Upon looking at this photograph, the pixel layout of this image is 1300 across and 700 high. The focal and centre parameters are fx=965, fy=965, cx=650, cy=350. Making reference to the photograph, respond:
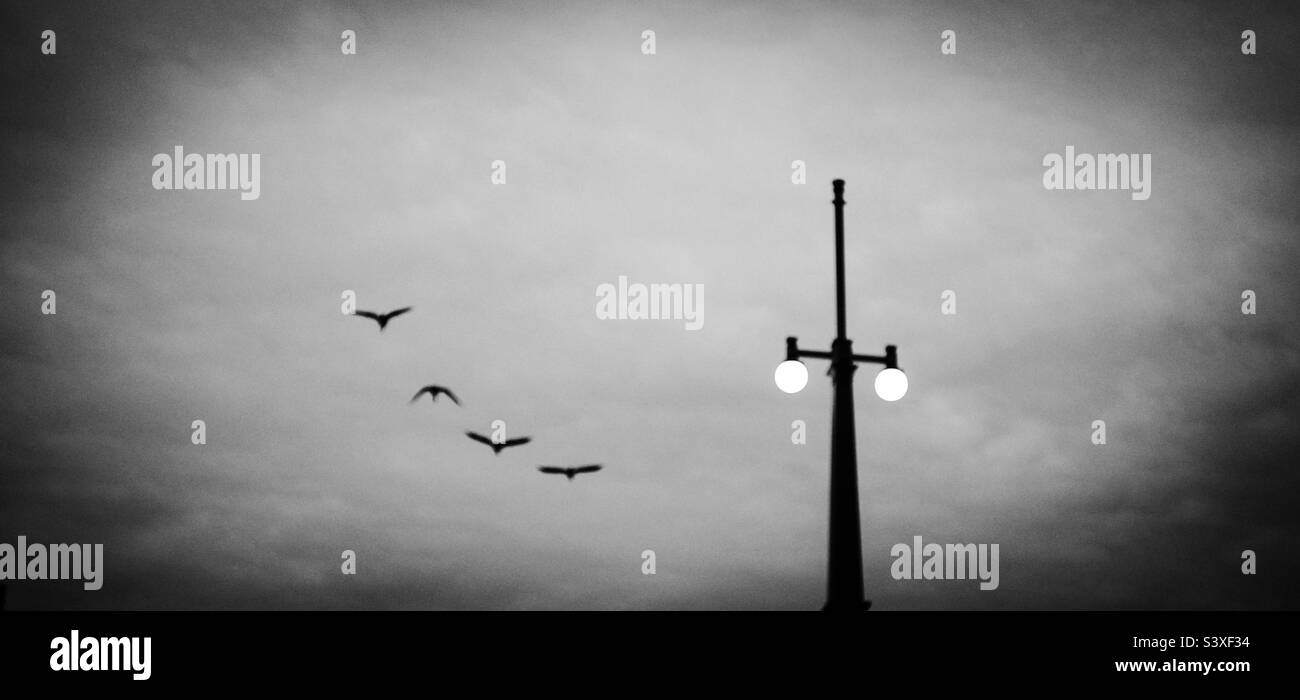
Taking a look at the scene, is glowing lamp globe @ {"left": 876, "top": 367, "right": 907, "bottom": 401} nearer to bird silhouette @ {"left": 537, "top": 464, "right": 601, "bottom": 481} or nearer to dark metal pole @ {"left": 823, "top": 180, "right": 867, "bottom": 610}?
dark metal pole @ {"left": 823, "top": 180, "right": 867, "bottom": 610}

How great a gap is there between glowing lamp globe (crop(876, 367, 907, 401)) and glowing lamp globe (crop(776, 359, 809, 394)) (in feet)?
2.16

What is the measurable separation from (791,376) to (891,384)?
34.0 inches

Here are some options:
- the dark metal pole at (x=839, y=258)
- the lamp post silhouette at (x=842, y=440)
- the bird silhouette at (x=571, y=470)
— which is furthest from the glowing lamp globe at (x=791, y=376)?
the bird silhouette at (x=571, y=470)

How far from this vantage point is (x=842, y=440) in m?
7.81

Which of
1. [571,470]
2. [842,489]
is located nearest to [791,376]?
[842,489]

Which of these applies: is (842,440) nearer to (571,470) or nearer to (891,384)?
(891,384)

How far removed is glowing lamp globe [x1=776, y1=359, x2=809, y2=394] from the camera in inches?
328

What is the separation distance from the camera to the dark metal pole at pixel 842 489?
7.32m
